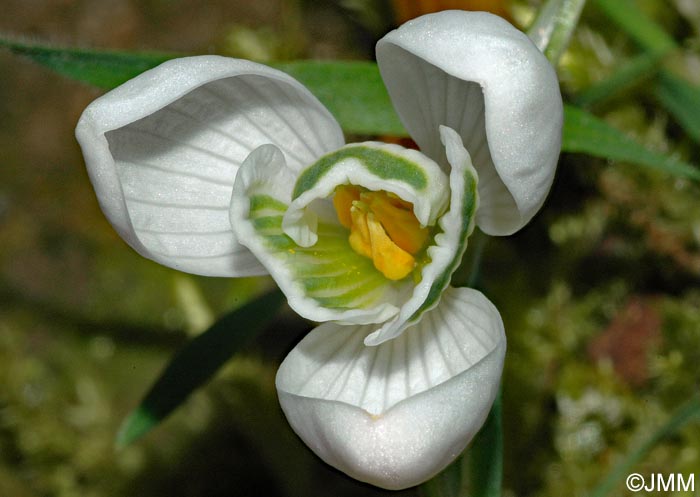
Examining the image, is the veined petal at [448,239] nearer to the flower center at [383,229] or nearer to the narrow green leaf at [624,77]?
the flower center at [383,229]

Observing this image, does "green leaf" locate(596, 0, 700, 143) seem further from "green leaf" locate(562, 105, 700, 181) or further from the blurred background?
"green leaf" locate(562, 105, 700, 181)

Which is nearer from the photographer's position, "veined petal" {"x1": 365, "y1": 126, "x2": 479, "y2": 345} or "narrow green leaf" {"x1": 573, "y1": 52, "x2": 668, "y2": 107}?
"veined petal" {"x1": 365, "y1": 126, "x2": 479, "y2": 345}

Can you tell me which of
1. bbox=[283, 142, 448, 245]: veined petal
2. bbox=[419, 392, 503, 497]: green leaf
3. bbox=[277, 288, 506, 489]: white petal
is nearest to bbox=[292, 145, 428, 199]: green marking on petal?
bbox=[283, 142, 448, 245]: veined petal

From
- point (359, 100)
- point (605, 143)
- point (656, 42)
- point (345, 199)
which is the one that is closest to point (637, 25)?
point (656, 42)

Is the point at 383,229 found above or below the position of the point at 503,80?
below

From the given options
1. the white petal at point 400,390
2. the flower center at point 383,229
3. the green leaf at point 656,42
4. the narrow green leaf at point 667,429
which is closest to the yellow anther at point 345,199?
the flower center at point 383,229

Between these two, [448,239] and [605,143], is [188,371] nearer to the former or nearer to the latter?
[448,239]

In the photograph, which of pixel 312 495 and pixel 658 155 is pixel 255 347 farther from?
pixel 658 155
